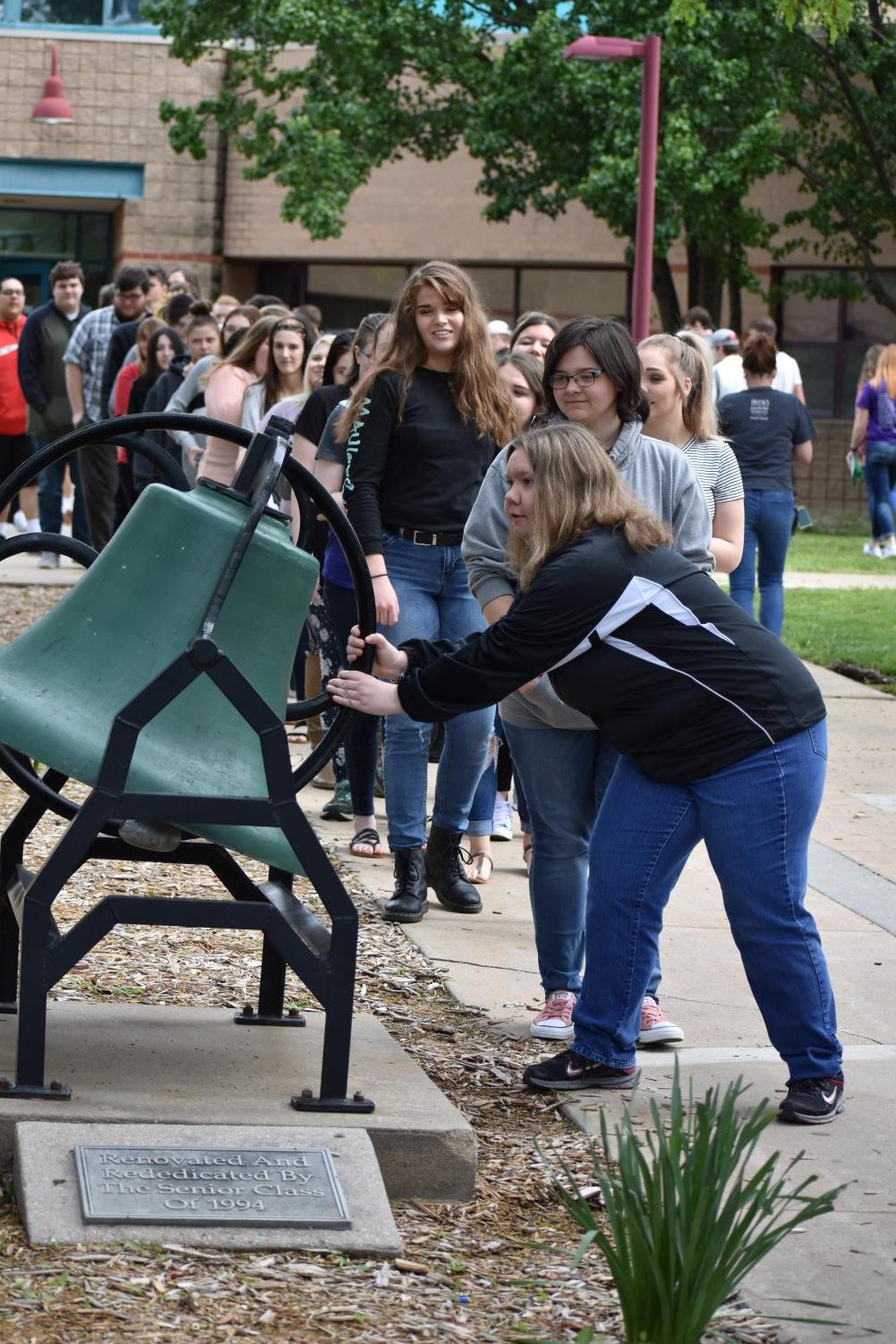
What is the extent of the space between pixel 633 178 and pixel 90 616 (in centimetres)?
1966

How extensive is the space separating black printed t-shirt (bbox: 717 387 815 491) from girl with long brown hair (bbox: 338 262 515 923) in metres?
5.59

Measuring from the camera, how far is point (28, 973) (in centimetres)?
378

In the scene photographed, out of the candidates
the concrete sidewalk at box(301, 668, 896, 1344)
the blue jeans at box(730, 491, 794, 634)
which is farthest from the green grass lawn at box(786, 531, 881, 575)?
the concrete sidewalk at box(301, 668, 896, 1344)

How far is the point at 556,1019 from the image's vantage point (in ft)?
16.1

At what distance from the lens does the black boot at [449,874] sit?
626 centimetres

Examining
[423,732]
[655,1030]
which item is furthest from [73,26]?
[655,1030]

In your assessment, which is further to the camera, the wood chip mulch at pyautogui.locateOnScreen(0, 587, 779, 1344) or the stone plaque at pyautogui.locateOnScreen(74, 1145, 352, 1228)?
the stone plaque at pyautogui.locateOnScreen(74, 1145, 352, 1228)

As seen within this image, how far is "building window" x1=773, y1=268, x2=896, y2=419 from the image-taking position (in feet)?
91.9

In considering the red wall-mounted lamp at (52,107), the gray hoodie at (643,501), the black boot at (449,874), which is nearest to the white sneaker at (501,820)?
the black boot at (449,874)

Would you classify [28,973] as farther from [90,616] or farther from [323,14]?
[323,14]

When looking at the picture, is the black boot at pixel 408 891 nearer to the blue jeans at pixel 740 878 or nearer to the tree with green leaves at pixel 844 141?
the blue jeans at pixel 740 878

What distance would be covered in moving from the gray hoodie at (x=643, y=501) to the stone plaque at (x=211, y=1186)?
4.47 feet

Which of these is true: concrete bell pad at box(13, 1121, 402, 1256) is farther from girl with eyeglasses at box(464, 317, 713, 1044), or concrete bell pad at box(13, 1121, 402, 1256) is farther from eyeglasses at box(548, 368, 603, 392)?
eyeglasses at box(548, 368, 603, 392)

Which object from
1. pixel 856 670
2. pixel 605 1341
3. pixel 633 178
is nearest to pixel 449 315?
pixel 605 1341
